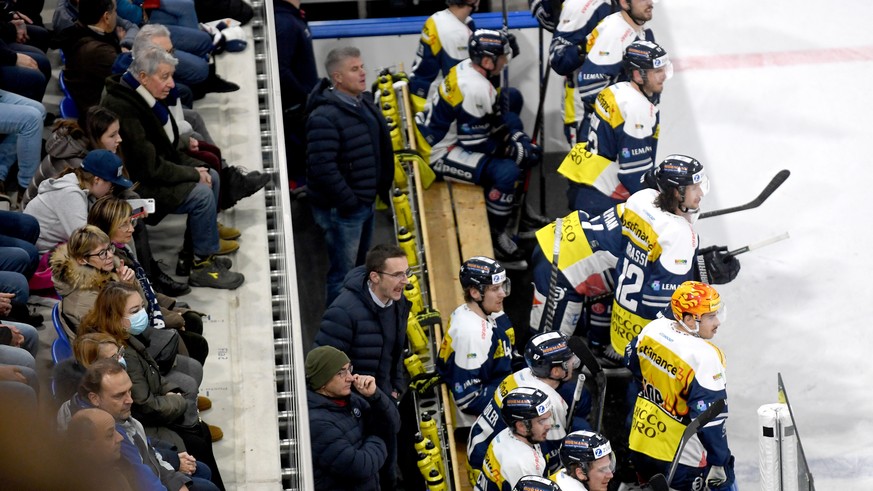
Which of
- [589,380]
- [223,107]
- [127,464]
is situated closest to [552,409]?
[589,380]

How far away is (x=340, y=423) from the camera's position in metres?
3.94

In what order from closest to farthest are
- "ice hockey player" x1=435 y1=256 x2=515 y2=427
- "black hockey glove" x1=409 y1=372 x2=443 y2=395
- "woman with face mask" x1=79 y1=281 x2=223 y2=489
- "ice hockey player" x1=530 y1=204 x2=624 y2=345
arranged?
"woman with face mask" x1=79 y1=281 x2=223 y2=489 < "ice hockey player" x1=435 y1=256 x2=515 y2=427 < "black hockey glove" x1=409 y1=372 x2=443 y2=395 < "ice hockey player" x1=530 y1=204 x2=624 y2=345

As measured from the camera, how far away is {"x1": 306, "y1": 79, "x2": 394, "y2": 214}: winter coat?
5.54 meters

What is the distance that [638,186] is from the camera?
5672mm

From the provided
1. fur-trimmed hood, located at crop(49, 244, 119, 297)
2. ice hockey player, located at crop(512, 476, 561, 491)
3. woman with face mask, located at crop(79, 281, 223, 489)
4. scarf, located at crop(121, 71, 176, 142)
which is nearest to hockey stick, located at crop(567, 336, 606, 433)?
ice hockey player, located at crop(512, 476, 561, 491)

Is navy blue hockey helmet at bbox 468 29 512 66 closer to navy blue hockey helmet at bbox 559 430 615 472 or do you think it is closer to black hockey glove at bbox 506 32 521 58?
black hockey glove at bbox 506 32 521 58

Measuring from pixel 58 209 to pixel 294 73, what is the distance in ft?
10.1

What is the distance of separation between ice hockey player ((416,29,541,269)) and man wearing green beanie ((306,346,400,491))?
2.44m

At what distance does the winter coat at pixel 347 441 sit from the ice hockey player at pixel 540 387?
409 mm

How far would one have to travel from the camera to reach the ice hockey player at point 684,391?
4281mm

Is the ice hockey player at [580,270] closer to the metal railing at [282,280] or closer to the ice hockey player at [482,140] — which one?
the ice hockey player at [482,140]

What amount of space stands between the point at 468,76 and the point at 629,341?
182 centimetres

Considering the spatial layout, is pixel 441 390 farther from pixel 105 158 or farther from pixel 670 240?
pixel 105 158

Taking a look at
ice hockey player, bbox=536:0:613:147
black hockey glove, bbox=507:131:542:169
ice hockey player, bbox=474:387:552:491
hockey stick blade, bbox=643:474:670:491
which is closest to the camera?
ice hockey player, bbox=474:387:552:491
